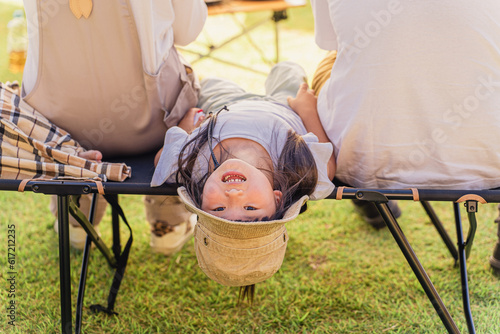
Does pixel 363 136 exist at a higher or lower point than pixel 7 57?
higher

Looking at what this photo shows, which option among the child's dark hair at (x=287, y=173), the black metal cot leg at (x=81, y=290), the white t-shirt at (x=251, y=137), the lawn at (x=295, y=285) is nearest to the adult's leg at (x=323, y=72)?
the white t-shirt at (x=251, y=137)

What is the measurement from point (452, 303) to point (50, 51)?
5.61 feet

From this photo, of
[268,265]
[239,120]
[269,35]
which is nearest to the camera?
[268,265]

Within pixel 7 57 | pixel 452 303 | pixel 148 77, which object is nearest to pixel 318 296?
pixel 452 303

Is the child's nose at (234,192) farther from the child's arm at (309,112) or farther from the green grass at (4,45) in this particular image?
the green grass at (4,45)

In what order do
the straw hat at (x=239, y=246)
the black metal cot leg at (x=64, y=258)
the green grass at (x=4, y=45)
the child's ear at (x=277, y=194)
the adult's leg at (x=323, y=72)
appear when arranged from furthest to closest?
the green grass at (x=4, y=45) < the adult's leg at (x=323, y=72) < the black metal cot leg at (x=64, y=258) < the child's ear at (x=277, y=194) < the straw hat at (x=239, y=246)

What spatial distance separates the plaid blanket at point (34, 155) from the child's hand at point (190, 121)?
26 cm

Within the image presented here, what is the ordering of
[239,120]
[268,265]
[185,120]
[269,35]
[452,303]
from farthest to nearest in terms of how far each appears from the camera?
[269,35], [452,303], [185,120], [239,120], [268,265]

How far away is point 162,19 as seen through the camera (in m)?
1.68

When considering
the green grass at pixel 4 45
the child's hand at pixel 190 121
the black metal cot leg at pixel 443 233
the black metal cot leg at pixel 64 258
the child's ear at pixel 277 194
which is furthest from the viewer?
the green grass at pixel 4 45

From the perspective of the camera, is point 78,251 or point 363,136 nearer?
point 363,136

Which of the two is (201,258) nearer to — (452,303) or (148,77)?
(148,77)

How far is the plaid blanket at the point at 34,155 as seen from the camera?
63.7 inches

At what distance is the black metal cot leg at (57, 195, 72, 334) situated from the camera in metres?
1.60
